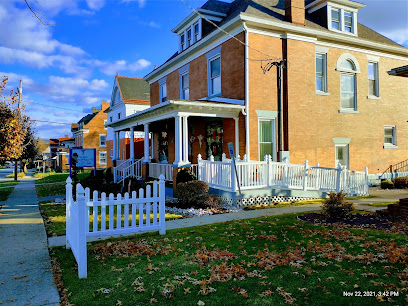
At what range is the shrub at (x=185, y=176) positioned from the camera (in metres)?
12.9

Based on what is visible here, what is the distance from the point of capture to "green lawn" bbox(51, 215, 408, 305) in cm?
417

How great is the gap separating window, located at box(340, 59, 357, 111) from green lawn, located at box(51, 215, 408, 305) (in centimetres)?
1263

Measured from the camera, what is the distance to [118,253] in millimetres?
6184

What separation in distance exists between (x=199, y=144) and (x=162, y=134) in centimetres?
499

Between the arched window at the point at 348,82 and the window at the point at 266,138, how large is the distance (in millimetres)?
5235

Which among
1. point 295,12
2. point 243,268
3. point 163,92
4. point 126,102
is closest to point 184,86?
point 163,92

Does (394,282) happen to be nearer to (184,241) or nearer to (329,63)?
(184,241)

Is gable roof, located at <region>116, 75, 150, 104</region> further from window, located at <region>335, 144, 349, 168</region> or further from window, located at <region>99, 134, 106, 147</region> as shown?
window, located at <region>335, 144, 349, 168</region>

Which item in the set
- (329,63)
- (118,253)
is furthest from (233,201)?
(329,63)

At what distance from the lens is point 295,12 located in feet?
51.7

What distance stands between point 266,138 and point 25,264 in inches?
462

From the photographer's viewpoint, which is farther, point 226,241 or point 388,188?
point 388,188

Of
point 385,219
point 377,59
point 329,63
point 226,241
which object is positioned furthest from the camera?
point 377,59

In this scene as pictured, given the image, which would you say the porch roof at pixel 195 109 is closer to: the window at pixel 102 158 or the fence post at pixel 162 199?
the fence post at pixel 162 199
